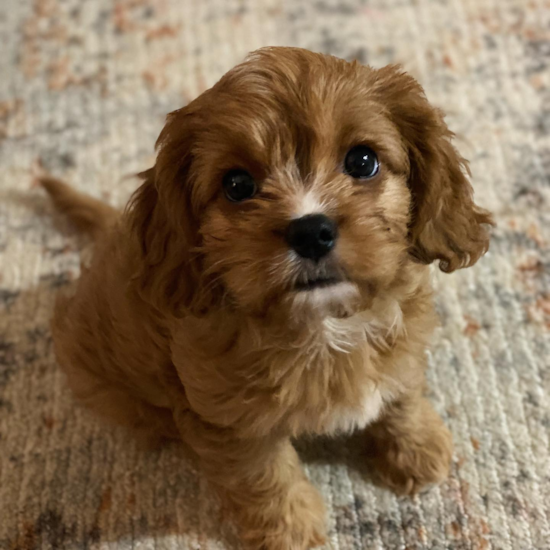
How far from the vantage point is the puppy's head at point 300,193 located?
1.09 metres

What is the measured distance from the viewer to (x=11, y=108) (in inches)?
104

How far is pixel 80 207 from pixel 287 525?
1.22m

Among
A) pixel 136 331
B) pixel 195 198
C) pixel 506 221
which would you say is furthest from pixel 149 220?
pixel 506 221

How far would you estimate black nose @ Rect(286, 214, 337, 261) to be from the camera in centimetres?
104

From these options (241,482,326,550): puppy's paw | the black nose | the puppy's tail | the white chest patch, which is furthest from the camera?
the puppy's tail

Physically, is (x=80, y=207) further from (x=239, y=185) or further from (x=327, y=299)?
(x=327, y=299)

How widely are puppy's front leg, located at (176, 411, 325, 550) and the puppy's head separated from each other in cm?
36

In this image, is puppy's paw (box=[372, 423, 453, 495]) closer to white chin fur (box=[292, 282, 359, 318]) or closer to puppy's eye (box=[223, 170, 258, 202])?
white chin fur (box=[292, 282, 359, 318])

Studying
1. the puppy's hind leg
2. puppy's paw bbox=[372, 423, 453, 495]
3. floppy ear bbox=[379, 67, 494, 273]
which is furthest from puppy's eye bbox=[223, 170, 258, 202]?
puppy's paw bbox=[372, 423, 453, 495]

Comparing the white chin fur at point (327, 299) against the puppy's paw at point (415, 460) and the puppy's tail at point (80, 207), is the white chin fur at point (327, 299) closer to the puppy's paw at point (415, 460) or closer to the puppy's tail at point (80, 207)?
the puppy's paw at point (415, 460)

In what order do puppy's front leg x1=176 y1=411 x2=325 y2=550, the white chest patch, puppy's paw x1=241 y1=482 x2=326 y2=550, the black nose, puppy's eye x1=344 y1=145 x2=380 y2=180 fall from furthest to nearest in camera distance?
puppy's paw x1=241 y1=482 x2=326 y2=550
puppy's front leg x1=176 y1=411 x2=325 y2=550
the white chest patch
puppy's eye x1=344 y1=145 x2=380 y2=180
the black nose

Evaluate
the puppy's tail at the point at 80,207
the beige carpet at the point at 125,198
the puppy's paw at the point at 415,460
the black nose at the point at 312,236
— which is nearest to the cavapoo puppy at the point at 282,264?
the black nose at the point at 312,236

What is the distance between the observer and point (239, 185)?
1.20 metres

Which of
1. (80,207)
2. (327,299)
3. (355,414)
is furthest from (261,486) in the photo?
(80,207)
